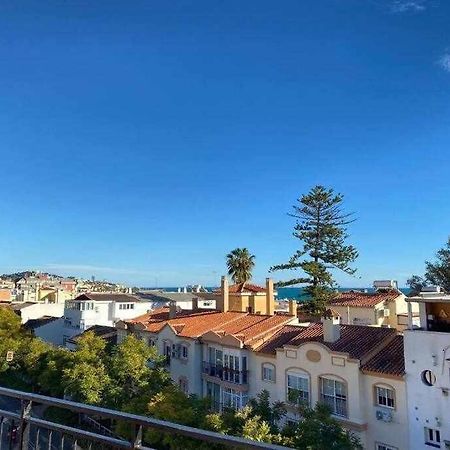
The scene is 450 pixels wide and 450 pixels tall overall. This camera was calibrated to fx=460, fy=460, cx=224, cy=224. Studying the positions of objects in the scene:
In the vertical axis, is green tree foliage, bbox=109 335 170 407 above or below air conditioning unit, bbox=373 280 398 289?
below

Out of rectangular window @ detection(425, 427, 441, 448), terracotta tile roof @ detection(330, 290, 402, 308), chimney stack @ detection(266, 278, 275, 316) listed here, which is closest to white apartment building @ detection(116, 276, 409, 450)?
rectangular window @ detection(425, 427, 441, 448)

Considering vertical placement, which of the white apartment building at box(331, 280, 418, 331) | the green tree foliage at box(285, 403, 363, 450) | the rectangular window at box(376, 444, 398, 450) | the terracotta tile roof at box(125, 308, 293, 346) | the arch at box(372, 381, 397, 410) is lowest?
the rectangular window at box(376, 444, 398, 450)

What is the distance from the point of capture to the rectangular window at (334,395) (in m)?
21.5

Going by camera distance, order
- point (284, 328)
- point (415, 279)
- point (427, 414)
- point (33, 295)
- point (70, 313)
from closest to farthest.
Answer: point (427, 414) → point (284, 328) → point (415, 279) → point (70, 313) → point (33, 295)

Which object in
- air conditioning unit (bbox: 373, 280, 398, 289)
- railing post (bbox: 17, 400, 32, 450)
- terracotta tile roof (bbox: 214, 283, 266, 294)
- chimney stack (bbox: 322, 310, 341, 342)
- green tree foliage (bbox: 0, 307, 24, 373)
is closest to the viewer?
railing post (bbox: 17, 400, 32, 450)

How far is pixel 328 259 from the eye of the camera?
38031 mm

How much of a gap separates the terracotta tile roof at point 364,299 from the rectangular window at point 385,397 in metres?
17.3

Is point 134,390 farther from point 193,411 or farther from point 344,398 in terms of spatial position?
point 344,398

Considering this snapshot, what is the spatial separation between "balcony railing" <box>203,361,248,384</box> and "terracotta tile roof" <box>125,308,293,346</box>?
71.9 inches

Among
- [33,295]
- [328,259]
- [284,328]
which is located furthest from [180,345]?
[33,295]

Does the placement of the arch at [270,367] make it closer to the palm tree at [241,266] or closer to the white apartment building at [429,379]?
the white apartment building at [429,379]

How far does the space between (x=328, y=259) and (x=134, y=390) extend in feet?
63.8

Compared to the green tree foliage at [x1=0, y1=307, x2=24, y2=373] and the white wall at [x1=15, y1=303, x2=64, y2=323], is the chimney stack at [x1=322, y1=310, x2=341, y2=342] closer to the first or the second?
the green tree foliage at [x1=0, y1=307, x2=24, y2=373]

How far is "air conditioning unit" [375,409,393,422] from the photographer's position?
65.2ft
